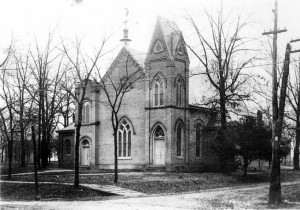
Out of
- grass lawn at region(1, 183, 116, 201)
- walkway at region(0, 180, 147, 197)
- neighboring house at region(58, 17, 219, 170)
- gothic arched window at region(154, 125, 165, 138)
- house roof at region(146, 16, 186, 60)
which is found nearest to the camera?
grass lawn at region(1, 183, 116, 201)

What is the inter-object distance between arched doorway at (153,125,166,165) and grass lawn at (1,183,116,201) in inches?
524

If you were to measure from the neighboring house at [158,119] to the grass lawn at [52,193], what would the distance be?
39.0 ft

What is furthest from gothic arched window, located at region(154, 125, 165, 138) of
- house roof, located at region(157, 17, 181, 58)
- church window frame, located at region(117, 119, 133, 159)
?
house roof, located at region(157, 17, 181, 58)

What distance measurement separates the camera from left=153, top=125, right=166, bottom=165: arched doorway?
37.3 metres

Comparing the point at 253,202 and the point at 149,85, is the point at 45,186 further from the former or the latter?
the point at 149,85

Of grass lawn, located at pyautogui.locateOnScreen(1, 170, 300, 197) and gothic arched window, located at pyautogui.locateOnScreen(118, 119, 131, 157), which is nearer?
grass lawn, located at pyautogui.locateOnScreen(1, 170, 300, 197)

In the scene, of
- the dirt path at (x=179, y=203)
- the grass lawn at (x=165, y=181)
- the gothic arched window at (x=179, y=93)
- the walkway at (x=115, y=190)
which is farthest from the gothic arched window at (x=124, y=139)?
the dirt path at (x=179, y=203)

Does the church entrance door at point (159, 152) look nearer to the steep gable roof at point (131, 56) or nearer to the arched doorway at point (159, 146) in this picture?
the arched doorway at point (159, 146)

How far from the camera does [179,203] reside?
19.7 m

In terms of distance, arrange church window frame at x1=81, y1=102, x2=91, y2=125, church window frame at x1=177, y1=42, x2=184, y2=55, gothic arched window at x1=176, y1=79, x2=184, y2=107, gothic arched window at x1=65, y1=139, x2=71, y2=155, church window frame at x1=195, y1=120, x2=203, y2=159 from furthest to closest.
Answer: gothic arched window at x1=65, y1=139, x2=71, y2=155 → church window frame at x1=81, y1=102, x2=91, y2=125 → church window frame at x1=195, y1=120, x2=203, y2=159 → church window frame at x1=177, y1=42, x2=184, y2=55 → gothic arched window at x1=176, y1=79, x2=184, y2=107

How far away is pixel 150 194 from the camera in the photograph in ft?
77.9

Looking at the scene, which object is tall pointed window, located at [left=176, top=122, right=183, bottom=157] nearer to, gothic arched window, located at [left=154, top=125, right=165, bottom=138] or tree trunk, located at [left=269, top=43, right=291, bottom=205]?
gothic arched window, located at [left=154, top=125, right=165, bottom=138]

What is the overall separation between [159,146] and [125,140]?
4.44 metres

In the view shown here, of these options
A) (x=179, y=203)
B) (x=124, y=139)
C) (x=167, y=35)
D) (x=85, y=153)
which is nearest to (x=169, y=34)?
(x=167, y=35)
